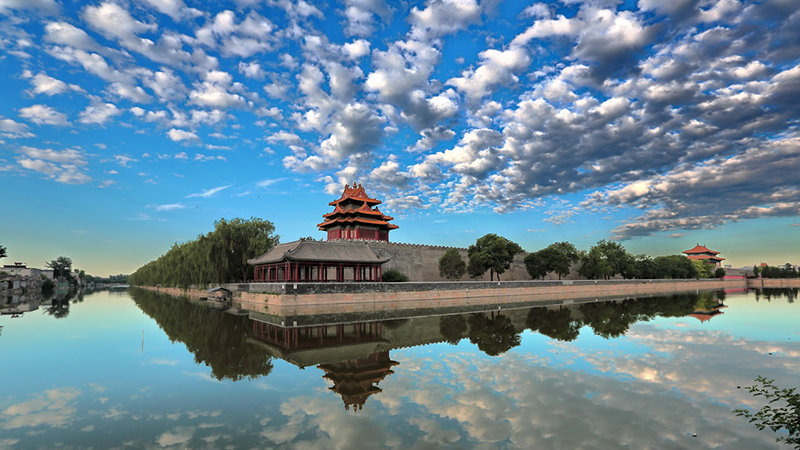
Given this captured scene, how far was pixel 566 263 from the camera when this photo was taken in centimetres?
4941

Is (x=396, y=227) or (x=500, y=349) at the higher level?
(x=396, y=227)

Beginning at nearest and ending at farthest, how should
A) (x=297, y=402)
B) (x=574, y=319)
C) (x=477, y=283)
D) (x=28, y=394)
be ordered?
(x=297, y=402)
(x=28, y=394)
(x=574, y=319)
(x=477, y=283)

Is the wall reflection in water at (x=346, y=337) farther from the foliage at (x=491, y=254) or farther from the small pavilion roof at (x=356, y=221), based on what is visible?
the small pavilion roof at (x=356, y=221)

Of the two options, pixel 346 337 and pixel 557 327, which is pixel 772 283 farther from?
pixel 346 337

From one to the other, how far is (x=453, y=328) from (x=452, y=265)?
86.2ft

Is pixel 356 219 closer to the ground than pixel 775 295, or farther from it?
farther from it

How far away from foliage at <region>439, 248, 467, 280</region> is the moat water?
27702 millimetres

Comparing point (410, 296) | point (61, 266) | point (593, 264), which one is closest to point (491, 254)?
point (410, 296)

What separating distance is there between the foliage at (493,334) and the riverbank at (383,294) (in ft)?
28.1

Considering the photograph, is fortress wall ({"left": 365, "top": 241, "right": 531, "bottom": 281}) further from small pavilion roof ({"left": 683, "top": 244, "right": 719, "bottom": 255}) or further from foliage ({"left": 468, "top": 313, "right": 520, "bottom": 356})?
small pavilion roof ({"left": 683, "top": 244, "right": 719, "bottom": 255})

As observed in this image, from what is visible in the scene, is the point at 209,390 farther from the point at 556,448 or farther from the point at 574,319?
the point at 574,319

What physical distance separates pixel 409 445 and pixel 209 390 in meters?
4.81

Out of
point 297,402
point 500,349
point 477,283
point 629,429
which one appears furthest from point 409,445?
point 477,283

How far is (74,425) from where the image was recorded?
6188 mm
